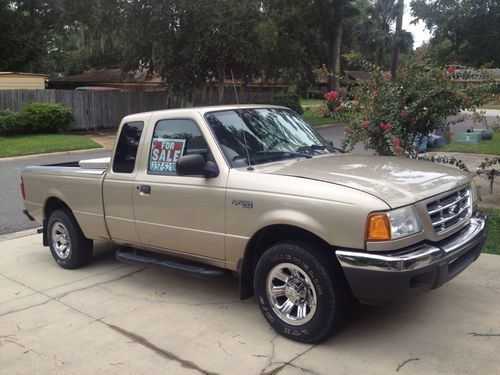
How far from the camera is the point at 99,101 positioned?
25.5 meters

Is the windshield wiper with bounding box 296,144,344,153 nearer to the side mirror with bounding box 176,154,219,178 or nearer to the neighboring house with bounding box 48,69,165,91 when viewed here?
the side mirror with bounding box 176,154,219,178

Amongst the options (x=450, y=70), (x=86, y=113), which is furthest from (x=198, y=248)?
(x=86, y=113)

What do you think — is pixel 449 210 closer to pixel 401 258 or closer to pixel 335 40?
pixel 401 258

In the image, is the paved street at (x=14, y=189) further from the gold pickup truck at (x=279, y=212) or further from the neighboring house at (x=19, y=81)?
the neighboring house at (x=19, y=81)

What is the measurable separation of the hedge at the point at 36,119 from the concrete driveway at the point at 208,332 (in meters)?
A: 16.8

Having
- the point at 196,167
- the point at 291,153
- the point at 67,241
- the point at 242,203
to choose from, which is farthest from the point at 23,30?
the point at 242,203

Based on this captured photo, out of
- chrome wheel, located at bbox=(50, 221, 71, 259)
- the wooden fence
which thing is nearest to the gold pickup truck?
chrome wheel, located at bbox=(50, 221, 71, 259)

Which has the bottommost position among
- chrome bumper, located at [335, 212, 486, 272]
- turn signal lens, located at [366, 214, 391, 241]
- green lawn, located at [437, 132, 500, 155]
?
green lawn, located at [437, 132, 500, 155]

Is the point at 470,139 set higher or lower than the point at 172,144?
lower

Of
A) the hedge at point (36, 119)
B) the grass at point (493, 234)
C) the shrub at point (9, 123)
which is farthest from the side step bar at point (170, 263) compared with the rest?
the hedge at point (36, 119)

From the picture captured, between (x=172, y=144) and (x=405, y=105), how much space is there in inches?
140

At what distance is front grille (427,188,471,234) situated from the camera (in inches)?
156

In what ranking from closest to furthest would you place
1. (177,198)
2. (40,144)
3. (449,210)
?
(449,210) → (177,198) → (40,144)

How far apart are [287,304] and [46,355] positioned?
1.90m
